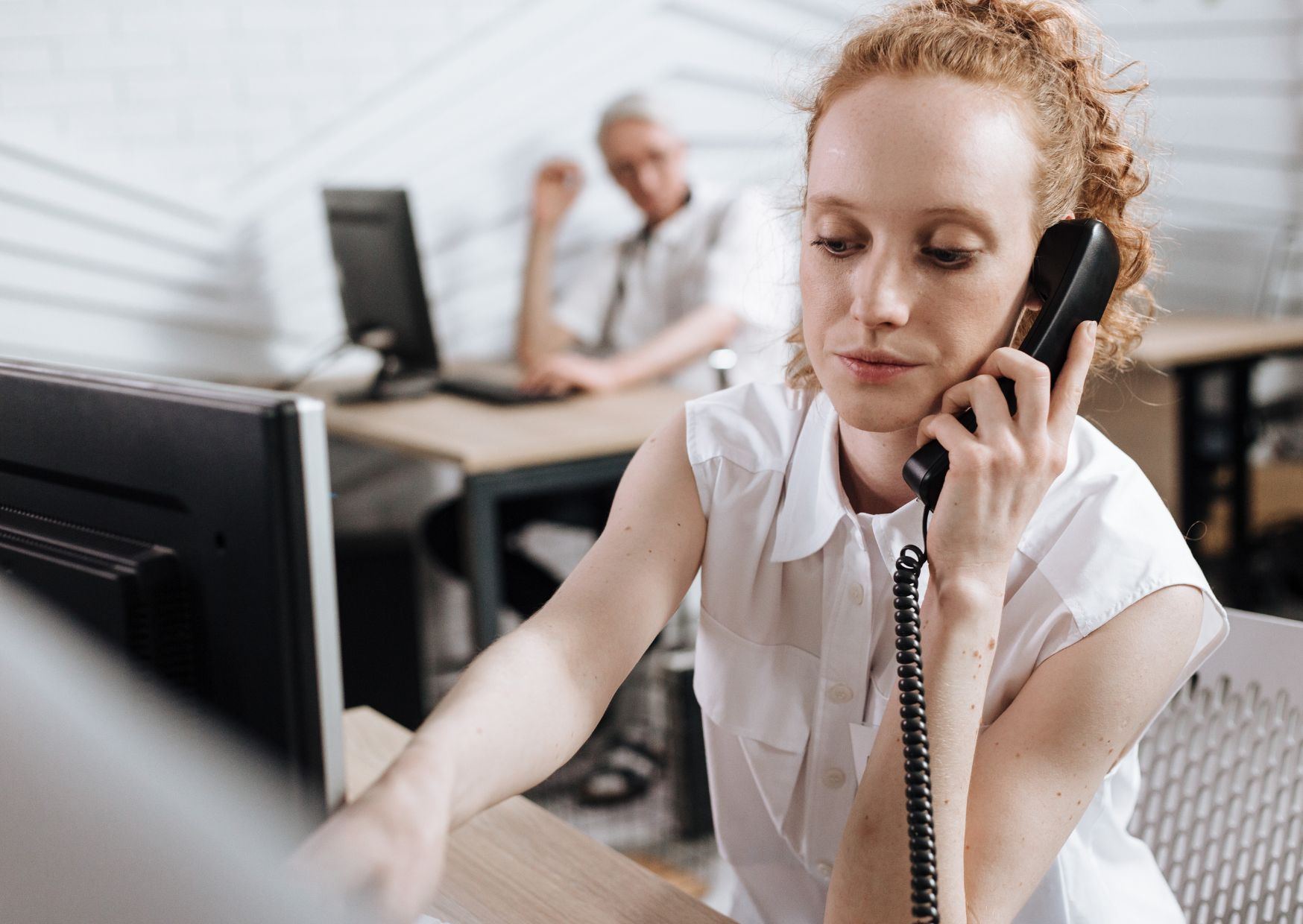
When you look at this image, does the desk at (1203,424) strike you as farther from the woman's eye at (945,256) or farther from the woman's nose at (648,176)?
the woman's eye at (945,256)

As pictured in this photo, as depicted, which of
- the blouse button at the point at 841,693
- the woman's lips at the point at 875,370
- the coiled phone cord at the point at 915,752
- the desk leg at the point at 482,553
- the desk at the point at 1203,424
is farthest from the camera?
the desk at the point at 1203,424

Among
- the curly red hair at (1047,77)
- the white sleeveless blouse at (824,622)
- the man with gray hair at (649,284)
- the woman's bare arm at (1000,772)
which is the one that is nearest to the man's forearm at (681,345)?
the man with gray hair at (649,284)

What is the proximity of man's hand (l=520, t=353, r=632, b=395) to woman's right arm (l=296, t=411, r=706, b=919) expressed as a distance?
164 centimetres

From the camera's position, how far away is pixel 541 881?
Answer: 2.92ft

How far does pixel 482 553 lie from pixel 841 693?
1.36m

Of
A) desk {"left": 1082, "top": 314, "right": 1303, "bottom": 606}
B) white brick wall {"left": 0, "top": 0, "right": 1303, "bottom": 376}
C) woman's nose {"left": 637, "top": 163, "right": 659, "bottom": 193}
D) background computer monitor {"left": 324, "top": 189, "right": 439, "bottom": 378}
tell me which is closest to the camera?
background computer monitor {"left": 324, "top": 189, "right": 439, "bottom": 378}

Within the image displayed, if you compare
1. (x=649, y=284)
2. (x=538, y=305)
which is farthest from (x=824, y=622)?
(x=538, y=305)

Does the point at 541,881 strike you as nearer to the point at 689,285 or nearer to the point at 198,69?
the point at 689,285

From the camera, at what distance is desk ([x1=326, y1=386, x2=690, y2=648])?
2.29 metres

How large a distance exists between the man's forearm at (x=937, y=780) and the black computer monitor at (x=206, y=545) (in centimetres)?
37

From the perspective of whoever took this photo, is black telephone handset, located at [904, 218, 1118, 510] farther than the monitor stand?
No

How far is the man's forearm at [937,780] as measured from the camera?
823 millimetres

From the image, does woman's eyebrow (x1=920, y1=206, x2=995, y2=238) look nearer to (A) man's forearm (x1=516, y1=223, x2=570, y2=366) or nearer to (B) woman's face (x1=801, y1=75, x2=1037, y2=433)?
(B) woman's face (x1=801, y1=75, x2=1037, y2=433)

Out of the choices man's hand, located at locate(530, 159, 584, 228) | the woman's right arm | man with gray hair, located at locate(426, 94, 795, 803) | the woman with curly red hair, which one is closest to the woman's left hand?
the woman with curly red hair
